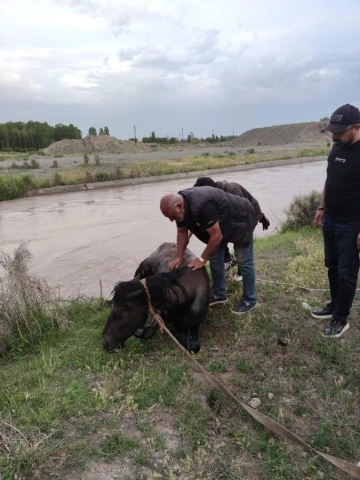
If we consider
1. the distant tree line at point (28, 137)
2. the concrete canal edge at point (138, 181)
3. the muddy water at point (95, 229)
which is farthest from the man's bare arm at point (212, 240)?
the distant tree line at point (28, 137)

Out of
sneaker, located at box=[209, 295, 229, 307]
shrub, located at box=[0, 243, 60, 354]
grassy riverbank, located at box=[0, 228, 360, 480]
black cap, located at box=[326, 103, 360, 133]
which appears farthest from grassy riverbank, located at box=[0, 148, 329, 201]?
black cap, located at box=[326, 103, 360, 133]

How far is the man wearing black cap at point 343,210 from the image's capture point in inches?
134

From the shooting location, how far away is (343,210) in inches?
144

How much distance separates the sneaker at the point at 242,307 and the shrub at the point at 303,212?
489 cm

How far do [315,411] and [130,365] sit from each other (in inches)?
61.3

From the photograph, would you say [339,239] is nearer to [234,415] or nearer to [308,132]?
[234,415]

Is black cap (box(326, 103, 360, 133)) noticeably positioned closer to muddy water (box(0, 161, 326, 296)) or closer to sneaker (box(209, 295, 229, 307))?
sneaker (box(209, 295, 229, 307))

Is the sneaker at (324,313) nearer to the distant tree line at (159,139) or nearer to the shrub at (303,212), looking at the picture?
the shrub at (303,212)

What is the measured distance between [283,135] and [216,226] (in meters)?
82.5

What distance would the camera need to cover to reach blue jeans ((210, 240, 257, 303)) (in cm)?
445

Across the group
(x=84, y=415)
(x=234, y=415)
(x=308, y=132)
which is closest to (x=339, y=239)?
(x=234, y=415)

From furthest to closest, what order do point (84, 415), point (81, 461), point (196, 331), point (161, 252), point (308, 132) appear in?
1. point (308, 132)
2. point (161, 252)
3. point (196, 331)
4. point (84, 415)
5. point (81, 461)

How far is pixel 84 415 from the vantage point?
3.02 meters

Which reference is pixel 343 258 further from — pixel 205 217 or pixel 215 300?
pixel 215 300
